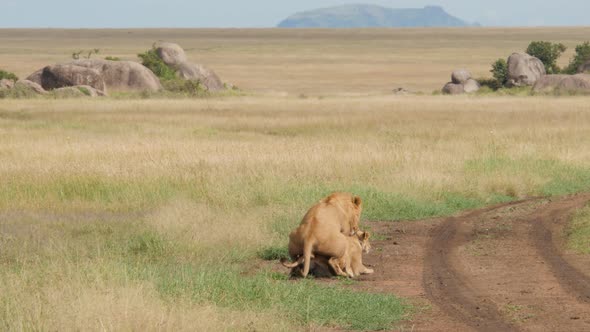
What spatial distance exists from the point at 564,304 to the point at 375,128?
2268 centimetres

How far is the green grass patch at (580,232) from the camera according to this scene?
12.7 meters

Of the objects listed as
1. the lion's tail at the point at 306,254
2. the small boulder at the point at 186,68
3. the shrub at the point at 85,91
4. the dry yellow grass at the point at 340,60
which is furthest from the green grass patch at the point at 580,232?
the dry yellow grass at the point at 340,60

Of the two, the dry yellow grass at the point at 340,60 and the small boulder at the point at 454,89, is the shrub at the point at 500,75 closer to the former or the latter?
the small boulder at the point at 454,89

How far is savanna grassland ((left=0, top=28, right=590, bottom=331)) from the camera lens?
834 centimetres

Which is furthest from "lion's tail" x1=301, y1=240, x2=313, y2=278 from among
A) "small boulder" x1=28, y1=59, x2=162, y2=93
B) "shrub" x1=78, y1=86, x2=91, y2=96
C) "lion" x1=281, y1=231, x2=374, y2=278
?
"small boulder" x1=28, y1=59, x2=162, y2=93

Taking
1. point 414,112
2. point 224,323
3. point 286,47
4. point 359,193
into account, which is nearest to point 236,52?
point 286,47

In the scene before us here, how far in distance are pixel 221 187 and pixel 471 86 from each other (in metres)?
43.4

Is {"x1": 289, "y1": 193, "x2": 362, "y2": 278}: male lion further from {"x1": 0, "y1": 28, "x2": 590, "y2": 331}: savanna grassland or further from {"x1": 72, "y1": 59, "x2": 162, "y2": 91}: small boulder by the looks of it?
{"x1": 72, "y1": 59, "x2": 162, "y2": 91}: small boulder

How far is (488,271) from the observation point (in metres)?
11.2

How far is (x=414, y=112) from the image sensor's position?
38.7 m

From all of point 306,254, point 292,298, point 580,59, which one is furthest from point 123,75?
point 292,298

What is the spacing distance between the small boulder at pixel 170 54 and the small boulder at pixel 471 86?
16343 millimetres

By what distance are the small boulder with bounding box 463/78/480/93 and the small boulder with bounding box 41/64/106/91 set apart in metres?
20.5

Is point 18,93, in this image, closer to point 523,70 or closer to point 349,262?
point 523,70
